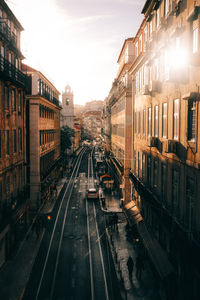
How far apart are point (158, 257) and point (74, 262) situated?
6.65 metres

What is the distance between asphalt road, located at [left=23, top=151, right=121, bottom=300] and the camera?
1558 centimetres

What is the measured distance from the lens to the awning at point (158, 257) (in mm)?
13818

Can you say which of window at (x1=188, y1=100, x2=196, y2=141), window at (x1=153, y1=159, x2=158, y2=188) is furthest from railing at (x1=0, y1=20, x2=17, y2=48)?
window at (x1=188, y1=100, x2=196, y2=141)

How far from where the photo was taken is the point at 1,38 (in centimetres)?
2138

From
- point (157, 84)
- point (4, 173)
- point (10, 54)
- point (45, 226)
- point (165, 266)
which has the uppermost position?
point (10, 54)

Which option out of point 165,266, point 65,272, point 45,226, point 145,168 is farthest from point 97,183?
point 165,266

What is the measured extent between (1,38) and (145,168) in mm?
14494

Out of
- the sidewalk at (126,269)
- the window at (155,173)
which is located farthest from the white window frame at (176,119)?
the sidewalk at (126,269)

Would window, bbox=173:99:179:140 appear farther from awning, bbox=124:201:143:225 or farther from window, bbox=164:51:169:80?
awning, bbox=124:201:143:225

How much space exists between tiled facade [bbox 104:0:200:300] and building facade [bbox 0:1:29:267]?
32.0 feet

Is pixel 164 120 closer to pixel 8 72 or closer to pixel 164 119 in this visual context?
pixel 164 119

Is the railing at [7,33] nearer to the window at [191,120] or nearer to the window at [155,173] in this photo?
the window at [155,173]

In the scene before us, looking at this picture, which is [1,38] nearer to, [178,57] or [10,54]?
[10,54]

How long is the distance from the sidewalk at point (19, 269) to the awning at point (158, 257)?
731 cm
